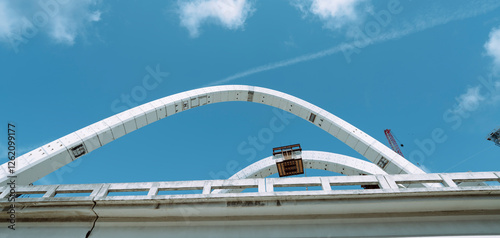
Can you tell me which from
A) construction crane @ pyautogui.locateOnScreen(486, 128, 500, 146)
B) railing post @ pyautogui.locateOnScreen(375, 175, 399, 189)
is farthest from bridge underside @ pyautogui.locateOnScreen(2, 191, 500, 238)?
construction crane @ pyautogui.locateOnScreen(486, 128, 500, 146)

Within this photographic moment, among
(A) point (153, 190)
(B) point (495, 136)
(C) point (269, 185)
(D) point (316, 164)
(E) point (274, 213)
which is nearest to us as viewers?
(E) point (274, 213)

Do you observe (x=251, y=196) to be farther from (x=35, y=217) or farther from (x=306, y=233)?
(x=35, y=217)

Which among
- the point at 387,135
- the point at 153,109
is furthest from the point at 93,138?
the point at 387,135

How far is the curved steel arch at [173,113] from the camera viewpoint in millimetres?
13227

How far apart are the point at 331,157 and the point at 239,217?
20.8m

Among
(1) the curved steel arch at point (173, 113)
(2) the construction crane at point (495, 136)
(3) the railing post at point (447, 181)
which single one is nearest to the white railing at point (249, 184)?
(3) the railing post at point (447, 181)

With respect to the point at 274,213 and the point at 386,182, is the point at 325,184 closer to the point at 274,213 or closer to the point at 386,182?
the point at 274,213

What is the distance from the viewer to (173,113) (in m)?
20.7

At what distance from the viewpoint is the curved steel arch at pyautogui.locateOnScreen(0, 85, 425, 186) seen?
13227 mm

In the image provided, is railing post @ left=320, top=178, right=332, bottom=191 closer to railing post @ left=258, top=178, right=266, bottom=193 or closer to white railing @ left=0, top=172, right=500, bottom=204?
white railing @ left=0, top=172, right=500, bottom=204

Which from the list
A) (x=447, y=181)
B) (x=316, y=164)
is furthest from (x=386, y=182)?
(x=316, y=164)

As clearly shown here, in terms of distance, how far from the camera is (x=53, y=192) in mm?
8281

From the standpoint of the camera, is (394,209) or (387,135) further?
(387,135)

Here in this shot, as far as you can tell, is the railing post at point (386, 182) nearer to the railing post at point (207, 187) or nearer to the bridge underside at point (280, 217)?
the bridge underside at point (280, 217)
